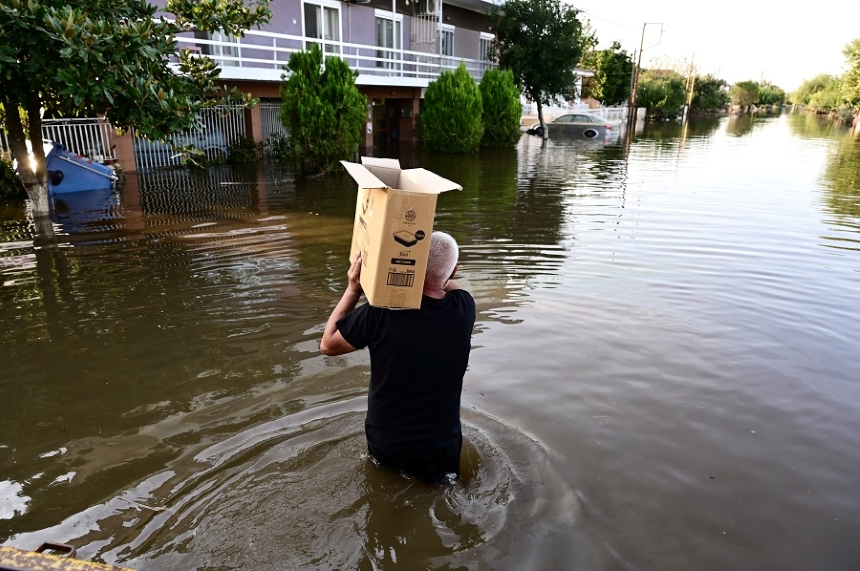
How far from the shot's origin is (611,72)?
4719 centimetres

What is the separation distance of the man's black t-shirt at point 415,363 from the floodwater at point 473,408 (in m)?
0.44

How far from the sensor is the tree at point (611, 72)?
154 feet

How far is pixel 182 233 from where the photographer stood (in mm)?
9500

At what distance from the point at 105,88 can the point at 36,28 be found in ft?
2.56

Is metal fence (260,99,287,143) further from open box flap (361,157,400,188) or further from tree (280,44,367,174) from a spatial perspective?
open box flap (361,157,400,188)

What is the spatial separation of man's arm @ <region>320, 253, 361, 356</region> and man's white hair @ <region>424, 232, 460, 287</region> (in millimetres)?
332

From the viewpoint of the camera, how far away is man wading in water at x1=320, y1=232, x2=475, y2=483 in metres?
2.74

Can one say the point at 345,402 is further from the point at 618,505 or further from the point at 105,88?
the point at 105,88

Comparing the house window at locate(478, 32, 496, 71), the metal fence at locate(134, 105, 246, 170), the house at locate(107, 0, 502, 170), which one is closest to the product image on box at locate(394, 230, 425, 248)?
the house at locate(107, 0, 502, 170)

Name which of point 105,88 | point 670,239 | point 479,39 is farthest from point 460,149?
point 105,88

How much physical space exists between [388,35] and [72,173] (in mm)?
14384

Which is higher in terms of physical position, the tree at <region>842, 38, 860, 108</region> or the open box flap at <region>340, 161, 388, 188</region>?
the tree at <region>842, 38, 860, 108</region>

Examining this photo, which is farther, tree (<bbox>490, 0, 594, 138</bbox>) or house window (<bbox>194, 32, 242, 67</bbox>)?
tree (<bbox>490, 0, 594, 138</bbox>)

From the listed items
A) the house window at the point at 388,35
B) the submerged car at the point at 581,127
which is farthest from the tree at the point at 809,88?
the house window at the point at 388,35
